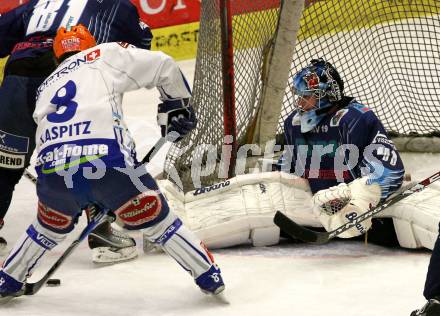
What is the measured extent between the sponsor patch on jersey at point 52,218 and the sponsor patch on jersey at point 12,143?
0.74 m

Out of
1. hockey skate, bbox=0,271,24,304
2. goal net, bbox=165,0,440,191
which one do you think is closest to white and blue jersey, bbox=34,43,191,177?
hockey skate, bbox=0,271,24,304

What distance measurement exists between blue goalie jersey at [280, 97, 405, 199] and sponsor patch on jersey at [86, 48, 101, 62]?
968mm

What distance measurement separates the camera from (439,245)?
2.60 metres

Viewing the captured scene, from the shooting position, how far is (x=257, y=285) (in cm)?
348

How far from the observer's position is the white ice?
3244mm

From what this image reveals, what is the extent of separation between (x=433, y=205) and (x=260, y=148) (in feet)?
3.08

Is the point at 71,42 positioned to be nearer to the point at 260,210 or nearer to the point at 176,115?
the point at 176,115

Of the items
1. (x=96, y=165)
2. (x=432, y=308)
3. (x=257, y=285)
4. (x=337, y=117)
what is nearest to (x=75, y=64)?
(x=96, y=165)

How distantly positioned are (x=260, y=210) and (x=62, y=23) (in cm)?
102

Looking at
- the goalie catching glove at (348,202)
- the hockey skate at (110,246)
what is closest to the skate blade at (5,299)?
the hockey skate at (110,246)

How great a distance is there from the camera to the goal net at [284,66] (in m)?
4.24

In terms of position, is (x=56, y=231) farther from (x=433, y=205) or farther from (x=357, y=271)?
(x=433, y=205)

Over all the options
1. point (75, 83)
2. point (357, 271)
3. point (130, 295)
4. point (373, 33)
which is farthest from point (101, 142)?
point (373, 33)

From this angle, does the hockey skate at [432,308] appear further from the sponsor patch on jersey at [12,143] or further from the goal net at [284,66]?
the sponsor patch on jersey at [12,143]
